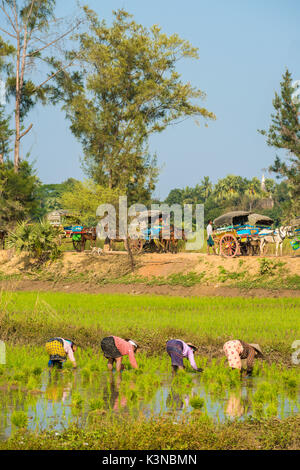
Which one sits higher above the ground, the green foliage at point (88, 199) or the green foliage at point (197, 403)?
the green foliage at point (88, 199)

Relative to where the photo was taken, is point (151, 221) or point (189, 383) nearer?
point (189, 383)

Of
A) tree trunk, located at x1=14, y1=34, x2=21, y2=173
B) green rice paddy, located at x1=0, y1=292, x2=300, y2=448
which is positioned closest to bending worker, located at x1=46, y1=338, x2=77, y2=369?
green rice paddy, located at x1=0, y1=292, x2=300, y2=448

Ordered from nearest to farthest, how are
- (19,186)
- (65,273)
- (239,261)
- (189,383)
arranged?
(189,383), (239,261), (65,273), (19,186)

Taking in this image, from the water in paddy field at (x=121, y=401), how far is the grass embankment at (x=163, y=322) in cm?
224

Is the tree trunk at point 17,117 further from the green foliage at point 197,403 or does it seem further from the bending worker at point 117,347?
the green foliage at point 197,403

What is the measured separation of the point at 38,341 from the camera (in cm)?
1294

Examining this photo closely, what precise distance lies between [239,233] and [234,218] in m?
0.99

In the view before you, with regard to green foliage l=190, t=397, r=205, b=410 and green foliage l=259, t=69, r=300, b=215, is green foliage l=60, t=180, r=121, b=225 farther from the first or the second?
green foliage l=190, t=397, r=205, b=410

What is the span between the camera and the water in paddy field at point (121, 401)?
7.34 metres

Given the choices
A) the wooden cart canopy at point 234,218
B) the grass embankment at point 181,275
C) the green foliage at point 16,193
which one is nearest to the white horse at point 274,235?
the wooden cart canopy at point 234,218

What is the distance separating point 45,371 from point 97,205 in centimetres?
2151

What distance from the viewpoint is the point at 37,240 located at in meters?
29.1

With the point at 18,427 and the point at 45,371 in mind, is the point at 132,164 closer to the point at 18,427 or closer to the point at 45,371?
the point at 45,371
